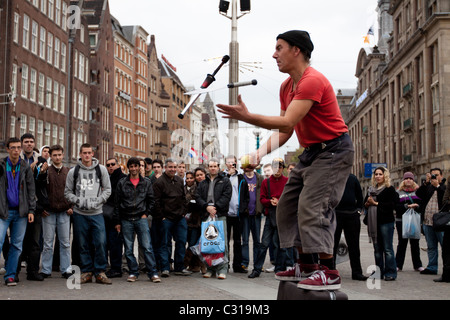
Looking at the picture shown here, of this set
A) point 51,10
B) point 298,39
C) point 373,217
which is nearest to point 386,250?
point 373,217

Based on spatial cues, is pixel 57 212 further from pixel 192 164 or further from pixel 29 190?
pixel 192 164

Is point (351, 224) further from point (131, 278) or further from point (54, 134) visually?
point (54, 134)

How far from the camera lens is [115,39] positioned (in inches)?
2707

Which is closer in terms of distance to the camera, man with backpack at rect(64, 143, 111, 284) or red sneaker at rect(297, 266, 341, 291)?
red sneaker at rect(297, 266, 341, 291)

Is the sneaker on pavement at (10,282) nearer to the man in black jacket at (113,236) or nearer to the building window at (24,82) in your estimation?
the man in black jacket at (113,236)

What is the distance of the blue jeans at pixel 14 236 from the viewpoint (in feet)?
30.6

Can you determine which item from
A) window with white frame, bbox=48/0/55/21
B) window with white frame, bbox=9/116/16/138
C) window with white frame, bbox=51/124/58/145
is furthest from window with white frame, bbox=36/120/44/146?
window with white frame, bbox=48/0/55/21

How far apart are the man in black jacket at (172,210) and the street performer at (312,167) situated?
645cm

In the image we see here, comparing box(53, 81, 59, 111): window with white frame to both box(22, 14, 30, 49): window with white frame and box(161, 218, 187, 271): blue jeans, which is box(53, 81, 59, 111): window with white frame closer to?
box(22, 14, 30, 49): window with white frame

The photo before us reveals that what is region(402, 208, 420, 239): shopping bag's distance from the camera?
12.0 metres

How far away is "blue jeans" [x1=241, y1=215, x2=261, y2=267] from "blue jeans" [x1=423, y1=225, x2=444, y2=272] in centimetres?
337

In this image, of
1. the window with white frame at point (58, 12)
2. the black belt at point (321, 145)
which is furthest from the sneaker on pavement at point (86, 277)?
the window with white frame at point (58, 12)
